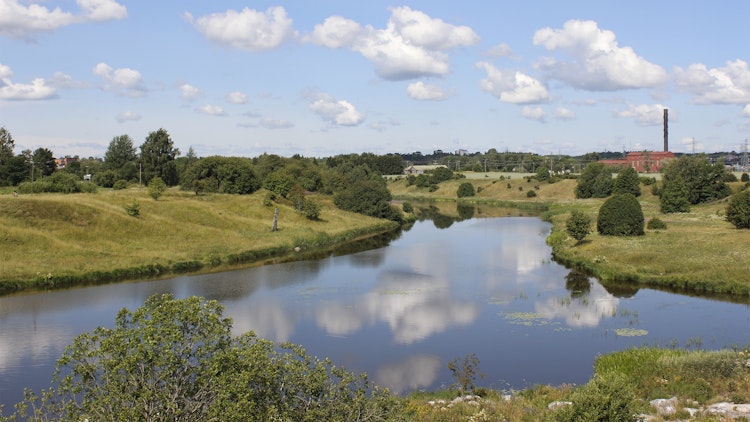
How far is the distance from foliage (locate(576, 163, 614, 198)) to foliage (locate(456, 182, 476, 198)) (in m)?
22.0

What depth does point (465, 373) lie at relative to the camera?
19.3 m

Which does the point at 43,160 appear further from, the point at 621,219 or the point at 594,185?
the point at 594,185

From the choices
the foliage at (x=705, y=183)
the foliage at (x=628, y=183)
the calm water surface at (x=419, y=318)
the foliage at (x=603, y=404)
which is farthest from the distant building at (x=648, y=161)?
the foliage at (x=603, y=404)

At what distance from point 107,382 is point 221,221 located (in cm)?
4394

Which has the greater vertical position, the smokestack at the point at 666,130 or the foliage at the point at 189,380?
the smokestack at the point at 666,130

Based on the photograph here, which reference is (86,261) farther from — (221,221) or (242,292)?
(221,221)

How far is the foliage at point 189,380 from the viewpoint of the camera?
9328mm

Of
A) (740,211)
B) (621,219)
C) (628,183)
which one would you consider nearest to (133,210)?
(621,219)

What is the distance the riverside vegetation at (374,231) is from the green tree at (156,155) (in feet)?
76.8

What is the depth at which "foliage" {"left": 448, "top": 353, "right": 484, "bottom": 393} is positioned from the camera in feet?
59.2

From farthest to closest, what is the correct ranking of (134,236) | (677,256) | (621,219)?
(621,219)
(134,236)
(677,256)

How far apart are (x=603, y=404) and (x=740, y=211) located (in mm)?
41864

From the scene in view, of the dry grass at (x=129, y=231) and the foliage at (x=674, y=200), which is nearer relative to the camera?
the dry grass at (x=129, y=231)

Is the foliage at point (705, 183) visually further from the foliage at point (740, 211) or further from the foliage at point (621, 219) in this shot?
the foliage at point (621, 219)
